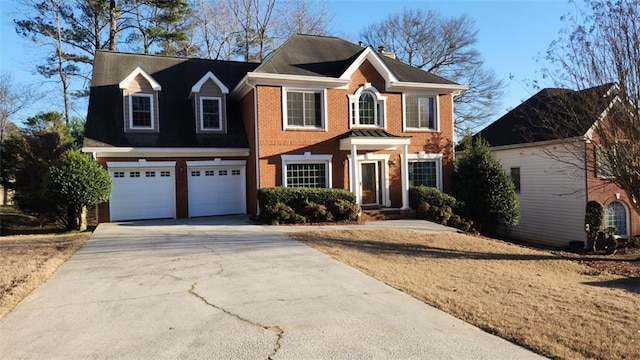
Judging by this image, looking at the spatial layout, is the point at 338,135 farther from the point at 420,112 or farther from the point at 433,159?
the point at 433,159

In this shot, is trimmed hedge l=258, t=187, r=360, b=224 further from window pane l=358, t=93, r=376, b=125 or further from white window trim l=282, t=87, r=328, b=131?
window pane l=358, t=93, r=376, b=125

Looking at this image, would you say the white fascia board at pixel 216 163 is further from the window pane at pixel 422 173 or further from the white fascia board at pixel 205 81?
the window pane at pixel 422 173

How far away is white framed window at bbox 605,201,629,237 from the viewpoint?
2111 centimetres

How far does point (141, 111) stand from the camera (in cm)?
1888

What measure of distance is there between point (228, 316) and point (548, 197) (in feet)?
66.3

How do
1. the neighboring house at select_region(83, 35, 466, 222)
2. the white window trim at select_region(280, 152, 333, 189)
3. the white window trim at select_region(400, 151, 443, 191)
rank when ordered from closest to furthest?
the neighboring house at select_region(83, 35, 466, 222) → the white window trim at select_region(280, 152, 333, 189) → the white window trim at select_region(400, 151, 443, 191)

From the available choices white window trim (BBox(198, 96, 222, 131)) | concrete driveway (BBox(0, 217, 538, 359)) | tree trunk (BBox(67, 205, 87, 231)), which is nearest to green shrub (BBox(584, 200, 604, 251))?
concrete driveway (BBox(0, 217, 538, 359))

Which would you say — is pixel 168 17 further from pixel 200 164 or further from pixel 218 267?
pixel 218 267

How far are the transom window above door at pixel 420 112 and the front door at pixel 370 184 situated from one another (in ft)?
8.24

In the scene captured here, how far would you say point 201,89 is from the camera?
19.5 m

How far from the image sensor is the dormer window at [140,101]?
1852 centimetres

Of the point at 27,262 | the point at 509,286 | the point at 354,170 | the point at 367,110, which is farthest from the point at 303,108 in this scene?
the point at 509,286

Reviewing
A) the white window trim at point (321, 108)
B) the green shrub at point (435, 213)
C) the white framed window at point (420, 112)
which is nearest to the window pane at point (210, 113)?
the white window trim at point (321, 108)

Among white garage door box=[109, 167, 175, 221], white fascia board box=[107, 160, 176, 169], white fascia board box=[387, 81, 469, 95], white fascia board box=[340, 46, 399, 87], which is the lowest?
white garage door box=[109, 167, 175, 221]
